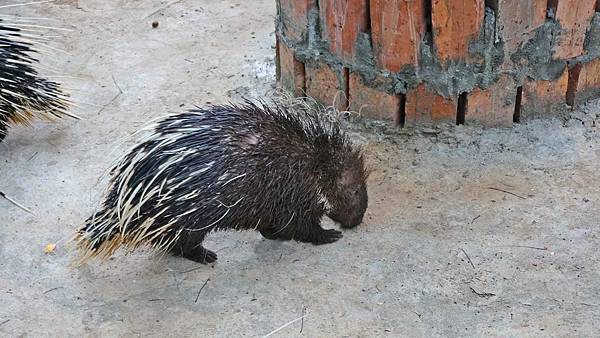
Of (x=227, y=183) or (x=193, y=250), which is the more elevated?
(x=227, y=183)

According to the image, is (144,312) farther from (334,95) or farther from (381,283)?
(334,95)

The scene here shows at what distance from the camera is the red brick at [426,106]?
14.0 ft

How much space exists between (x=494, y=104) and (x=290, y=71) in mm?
1104

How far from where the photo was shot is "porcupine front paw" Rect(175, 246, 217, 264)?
143 inches

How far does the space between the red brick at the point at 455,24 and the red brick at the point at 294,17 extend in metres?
0.65

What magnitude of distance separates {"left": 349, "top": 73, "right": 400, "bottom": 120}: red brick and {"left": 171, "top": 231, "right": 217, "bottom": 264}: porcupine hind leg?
120 centimetres

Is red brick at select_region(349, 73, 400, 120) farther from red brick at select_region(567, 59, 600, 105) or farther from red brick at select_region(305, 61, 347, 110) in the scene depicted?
red brick at select_region(567, 59, 600, 105)

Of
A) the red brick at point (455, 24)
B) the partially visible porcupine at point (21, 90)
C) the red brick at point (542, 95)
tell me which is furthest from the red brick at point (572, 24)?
the partially visible porcupine at point (21, 90)

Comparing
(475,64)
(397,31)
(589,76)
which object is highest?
(397,31)

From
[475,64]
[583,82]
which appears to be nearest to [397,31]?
[475,64]

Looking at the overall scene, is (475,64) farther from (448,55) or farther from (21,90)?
(21,90)

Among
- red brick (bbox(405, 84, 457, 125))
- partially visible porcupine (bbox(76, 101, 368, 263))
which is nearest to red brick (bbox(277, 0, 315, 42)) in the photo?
red brick (bbox(405, 84, 457, 125))

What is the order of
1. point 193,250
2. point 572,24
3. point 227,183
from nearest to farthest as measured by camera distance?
point 227,183 → point 193,250 → point 572,24

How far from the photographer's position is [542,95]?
4305mm
